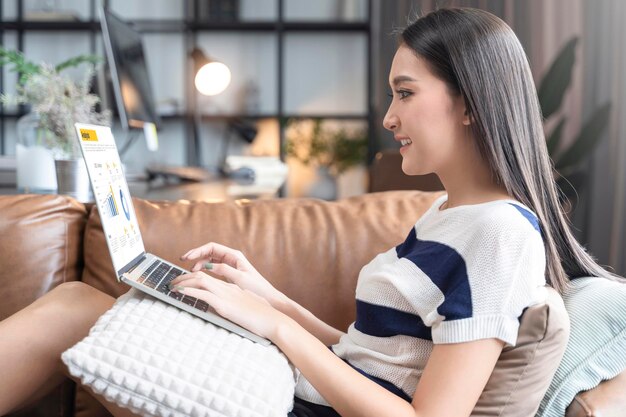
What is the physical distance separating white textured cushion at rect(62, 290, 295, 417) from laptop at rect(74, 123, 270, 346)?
5 centimetres

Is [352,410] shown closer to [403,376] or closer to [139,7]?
[403,376]

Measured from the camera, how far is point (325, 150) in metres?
5.18

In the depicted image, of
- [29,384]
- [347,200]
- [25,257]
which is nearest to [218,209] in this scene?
[347,200]

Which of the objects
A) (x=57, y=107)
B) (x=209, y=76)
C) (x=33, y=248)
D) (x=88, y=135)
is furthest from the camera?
(x=209, y=76)

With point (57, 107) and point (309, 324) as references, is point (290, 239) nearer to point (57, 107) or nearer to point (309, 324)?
point (309, 324)

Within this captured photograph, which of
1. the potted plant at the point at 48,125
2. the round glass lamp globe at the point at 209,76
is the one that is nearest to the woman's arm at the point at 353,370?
the potted plant at the point at 48,125

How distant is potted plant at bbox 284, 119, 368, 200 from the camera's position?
518 cm

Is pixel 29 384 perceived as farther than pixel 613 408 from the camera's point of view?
Yes

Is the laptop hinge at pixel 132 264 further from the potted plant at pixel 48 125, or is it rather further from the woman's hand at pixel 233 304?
the potted plant at pixel 48 125

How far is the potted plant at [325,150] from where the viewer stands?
5176 millimetres

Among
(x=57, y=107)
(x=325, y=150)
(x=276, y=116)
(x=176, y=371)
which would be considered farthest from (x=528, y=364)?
(x=276, y=116)

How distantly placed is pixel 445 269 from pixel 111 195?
0.55 metres

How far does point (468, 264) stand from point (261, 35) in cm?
461

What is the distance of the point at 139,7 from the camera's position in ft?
17.4
